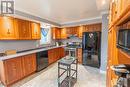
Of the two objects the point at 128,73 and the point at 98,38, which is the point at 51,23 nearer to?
the point at 98,38

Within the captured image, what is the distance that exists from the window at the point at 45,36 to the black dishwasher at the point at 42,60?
3.35ft

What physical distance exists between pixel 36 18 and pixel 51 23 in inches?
47.8

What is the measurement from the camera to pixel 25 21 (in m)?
3.70

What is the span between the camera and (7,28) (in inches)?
119

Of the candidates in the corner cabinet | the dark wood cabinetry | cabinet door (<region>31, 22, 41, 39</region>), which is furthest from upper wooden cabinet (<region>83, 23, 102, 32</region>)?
the dark wood cabinetry

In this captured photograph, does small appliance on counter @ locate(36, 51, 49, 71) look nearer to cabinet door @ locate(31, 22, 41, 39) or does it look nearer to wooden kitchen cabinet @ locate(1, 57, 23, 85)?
cabinet door @ locate(31, 22, 41, 39)

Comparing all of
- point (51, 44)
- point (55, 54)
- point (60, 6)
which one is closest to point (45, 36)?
point (51, 44)

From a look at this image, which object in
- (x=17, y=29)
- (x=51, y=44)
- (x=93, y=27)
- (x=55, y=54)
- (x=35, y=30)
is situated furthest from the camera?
(x=51, y=44)

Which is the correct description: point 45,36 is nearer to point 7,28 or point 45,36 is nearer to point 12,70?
point 7,28

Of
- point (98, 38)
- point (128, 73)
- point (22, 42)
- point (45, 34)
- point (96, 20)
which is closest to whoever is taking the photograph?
point (128, 73)

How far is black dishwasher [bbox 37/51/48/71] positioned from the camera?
397 centimetres

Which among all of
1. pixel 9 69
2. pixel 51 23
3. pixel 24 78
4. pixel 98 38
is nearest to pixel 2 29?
pixel 9 69

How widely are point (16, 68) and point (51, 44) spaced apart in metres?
3.25

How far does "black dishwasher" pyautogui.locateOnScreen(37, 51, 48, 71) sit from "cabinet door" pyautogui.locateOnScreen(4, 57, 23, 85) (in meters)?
0.92
